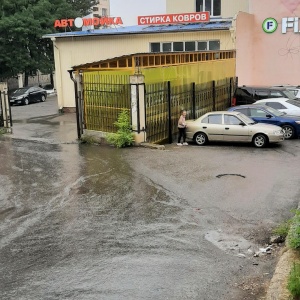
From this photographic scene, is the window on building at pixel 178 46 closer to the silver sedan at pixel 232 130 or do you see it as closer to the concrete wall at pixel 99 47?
the concrete wall at pixel 99 47

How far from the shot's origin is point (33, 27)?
4331 centimetres

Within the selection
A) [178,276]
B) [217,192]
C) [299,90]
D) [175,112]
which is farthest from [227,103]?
[178,276]

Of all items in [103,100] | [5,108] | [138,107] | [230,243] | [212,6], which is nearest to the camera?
[230,243]

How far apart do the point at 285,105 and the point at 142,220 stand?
13462 millimetres

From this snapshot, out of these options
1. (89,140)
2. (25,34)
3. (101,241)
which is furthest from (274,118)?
(25,34)

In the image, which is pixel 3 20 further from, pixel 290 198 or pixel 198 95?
pixel 290 198

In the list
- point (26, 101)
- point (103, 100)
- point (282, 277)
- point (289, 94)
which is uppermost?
point (103, 100)

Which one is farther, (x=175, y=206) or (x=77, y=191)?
(x=77, y=191)

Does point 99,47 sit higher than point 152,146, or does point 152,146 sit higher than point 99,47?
point 99,47

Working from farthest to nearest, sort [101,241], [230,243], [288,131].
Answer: [288,131], [101,241], [230,243]

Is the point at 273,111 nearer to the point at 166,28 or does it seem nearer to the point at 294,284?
the point at 166,28

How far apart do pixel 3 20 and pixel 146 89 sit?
29021 millimetres

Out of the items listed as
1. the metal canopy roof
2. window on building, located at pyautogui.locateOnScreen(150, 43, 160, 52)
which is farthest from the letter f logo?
window on building, located at pyautogui.locateOnScreen(150, 43, 160, 52)

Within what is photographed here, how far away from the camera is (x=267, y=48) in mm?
28812
